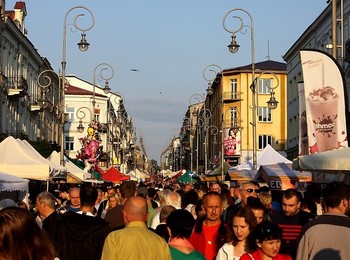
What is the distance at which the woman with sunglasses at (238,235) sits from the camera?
24.5 feet

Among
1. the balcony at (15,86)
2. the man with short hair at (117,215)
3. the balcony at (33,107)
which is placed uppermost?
the balcony at (15,86)

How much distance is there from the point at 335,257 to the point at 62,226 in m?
2.95

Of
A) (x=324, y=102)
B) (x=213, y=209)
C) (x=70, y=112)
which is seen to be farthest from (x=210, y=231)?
(x=70, y=112)

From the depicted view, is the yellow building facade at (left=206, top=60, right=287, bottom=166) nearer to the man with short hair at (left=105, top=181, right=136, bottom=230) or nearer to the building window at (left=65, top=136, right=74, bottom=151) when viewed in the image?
the building window at (left=65, top=136, right=74, bottom=151)

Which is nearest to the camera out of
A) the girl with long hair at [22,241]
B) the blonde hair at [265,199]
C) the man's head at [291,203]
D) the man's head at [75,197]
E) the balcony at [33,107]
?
the girl with long hair at [22,241]

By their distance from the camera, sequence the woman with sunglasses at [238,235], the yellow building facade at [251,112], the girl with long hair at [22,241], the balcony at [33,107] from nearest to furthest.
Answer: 1. the girl with long hair at [22,241]
2. the woman with sunglasses at [238,235]
3. the balcony at [33,107]
4. the yellow building facade at [251,112]

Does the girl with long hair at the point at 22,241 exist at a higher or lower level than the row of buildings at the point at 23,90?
lower

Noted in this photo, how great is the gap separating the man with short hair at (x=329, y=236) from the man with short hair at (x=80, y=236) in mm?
2272

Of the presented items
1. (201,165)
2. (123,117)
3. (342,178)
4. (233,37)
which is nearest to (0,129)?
(233,37)

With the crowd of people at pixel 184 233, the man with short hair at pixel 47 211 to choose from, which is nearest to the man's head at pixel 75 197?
the crowd of people at pixel 184 233

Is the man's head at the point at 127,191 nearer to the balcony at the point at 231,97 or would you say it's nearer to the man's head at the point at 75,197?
the man's head at the point at 75,197

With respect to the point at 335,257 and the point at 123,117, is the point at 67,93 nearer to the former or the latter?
the point at 123,117

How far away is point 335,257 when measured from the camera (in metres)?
7.18

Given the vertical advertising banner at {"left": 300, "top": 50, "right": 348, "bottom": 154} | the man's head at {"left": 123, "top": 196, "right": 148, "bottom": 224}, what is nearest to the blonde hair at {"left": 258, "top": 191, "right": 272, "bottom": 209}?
the vertical advertising banner at {"left": 300, "top": 50, "right": 348, "bottom": 154}
